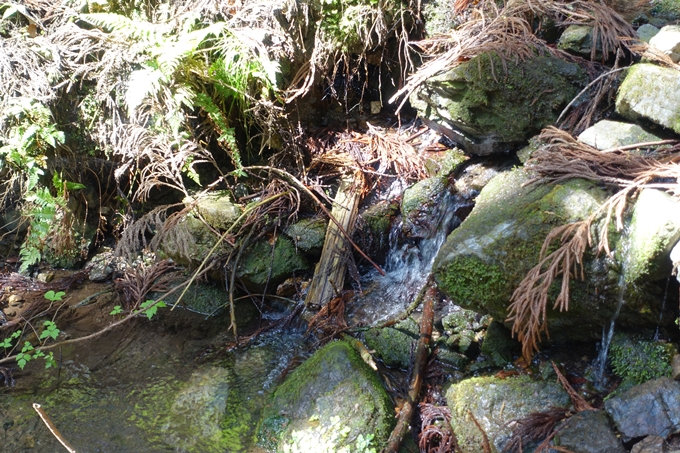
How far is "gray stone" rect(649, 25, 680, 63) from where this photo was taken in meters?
3.63

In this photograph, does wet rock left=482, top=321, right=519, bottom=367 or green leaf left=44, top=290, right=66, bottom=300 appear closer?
wet rock left=482, top=321, right=519, bottom=367

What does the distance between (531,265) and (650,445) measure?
1.13 metres

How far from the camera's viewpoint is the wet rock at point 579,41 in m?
4.32

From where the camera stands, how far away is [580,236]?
9.95 ft

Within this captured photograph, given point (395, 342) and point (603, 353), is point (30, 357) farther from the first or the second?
point (603, 353)

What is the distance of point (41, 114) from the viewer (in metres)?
5.06

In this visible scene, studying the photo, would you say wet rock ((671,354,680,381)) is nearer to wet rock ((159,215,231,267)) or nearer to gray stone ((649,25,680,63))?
gray stone ((649,25,680,63))

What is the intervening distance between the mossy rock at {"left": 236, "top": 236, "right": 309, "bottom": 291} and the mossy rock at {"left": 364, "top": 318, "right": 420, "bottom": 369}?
1.27 metres

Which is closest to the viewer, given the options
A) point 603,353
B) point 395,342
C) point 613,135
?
point 603,353

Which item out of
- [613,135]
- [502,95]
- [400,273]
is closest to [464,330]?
[400,273]

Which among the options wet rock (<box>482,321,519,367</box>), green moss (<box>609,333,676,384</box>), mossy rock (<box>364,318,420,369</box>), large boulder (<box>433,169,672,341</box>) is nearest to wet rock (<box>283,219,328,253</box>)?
mossy rock (<box>364,318,420,369</box>)

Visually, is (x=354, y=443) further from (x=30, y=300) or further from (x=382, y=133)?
(x=30, y=300)

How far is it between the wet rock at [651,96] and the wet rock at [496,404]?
1.91 metres

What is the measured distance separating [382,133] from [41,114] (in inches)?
137
